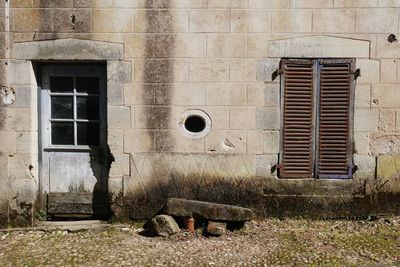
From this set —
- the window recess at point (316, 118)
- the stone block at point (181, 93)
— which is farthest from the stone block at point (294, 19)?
the stone block at point (181, 93)

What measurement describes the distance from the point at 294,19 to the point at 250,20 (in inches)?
21.0

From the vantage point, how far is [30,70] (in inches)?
213

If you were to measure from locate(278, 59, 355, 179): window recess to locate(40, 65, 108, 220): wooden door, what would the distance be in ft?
7.62

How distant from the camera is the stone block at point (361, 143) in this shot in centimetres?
540

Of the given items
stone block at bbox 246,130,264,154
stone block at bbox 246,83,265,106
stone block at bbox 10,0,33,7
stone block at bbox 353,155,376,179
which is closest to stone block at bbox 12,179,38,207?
stone block at bbox 10,0,33,7

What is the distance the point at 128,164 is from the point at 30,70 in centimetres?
167

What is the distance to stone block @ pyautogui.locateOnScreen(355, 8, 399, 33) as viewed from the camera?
5297mm

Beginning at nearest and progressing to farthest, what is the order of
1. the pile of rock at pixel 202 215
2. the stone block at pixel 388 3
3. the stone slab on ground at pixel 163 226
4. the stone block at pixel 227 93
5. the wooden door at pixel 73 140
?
the stone slab on ground at pixel 163 226
the pile of rock at pixel 202 215
the stone block at pixel 388 3
the stone block at pixel 227 93
the wooden door at pixel 73 140

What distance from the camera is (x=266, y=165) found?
5.45m

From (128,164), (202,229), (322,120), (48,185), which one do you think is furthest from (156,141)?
(322,120)

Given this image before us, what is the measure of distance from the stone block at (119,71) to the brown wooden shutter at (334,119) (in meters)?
2.35

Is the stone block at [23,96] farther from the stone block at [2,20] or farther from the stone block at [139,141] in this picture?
the stone block at [139,141]

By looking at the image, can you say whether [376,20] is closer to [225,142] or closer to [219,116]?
[219,116]

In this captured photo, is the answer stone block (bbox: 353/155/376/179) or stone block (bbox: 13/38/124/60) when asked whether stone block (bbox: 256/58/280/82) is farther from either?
stone block (bbox: 13/38/124/60)
